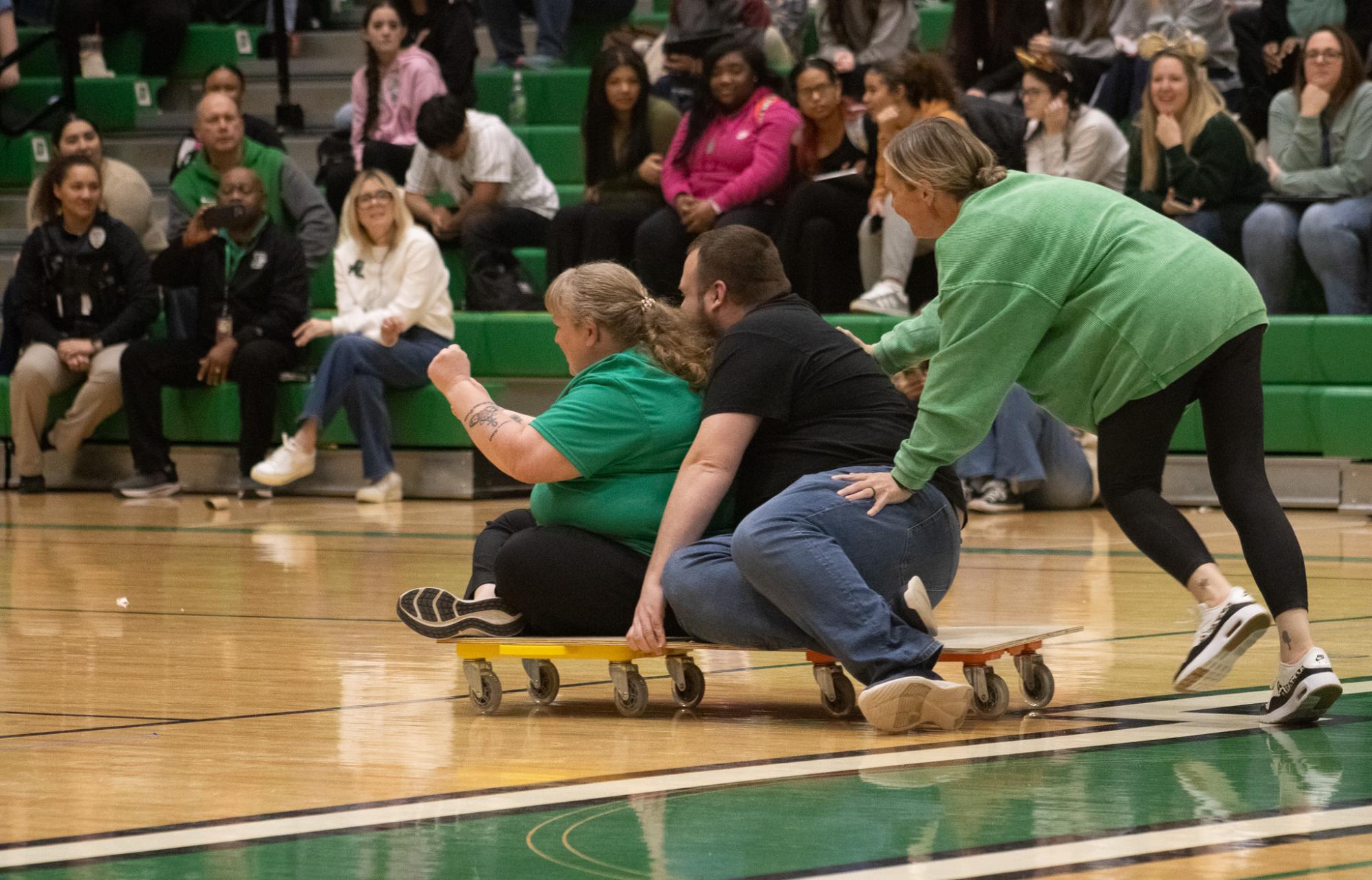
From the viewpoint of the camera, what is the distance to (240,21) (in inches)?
493

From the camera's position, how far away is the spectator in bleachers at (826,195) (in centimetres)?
859

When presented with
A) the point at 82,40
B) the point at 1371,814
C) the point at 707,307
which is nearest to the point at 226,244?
the point at 82,40

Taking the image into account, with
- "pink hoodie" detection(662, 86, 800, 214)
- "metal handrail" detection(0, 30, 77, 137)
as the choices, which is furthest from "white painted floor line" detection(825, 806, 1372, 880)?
"metal handrail" detection(0, 30, 77, 137)

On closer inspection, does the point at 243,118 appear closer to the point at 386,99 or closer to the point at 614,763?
the point at 386,99

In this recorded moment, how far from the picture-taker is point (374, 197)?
8.84 meters

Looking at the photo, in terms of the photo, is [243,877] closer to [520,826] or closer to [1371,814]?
[520,826]

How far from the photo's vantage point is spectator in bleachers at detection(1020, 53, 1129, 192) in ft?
28.2

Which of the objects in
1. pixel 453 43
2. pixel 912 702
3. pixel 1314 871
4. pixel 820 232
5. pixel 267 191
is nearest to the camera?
pixel 1314 871

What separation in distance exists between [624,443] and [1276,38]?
635cm

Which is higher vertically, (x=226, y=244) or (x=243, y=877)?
(x=243, y=877)

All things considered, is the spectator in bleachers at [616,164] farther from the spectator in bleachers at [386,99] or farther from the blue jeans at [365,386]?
the spectator in bleachers at [386,99]

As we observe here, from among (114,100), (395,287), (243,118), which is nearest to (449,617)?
(395,287)

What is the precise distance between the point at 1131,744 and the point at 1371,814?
0.59 m

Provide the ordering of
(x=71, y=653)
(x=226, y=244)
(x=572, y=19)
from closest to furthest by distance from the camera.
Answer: (x=71, y=653) < (x=226, y=244) < (x=572, y=19)
